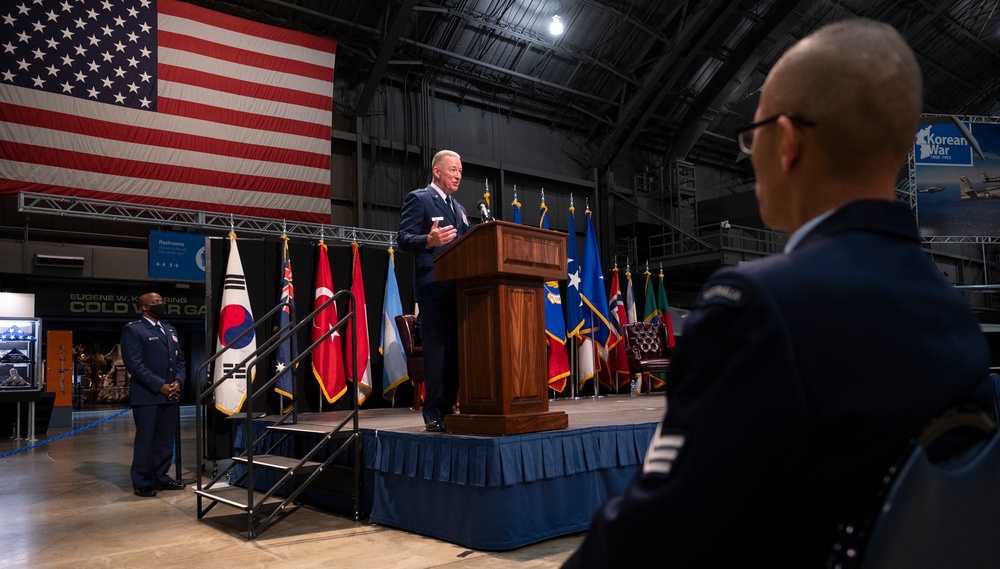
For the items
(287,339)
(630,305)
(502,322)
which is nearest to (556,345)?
(630,305)

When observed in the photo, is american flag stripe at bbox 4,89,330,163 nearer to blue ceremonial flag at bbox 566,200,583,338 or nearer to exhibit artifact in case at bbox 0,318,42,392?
exhibit artifact in case at bbox 0,318,42,392

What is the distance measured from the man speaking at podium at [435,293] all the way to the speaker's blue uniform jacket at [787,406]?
3.22 meters

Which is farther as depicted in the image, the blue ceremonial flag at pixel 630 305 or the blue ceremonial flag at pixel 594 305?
the blue ceremonial flag at pixel 630 305

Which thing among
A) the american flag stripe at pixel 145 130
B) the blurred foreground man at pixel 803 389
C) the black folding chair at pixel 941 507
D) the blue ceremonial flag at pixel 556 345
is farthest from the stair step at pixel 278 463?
the american flag stripe at pixel 145 130

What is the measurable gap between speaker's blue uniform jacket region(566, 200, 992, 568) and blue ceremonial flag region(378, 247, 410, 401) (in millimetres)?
6524

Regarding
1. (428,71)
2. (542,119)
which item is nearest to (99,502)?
(428,71)

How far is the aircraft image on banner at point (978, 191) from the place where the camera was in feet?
36.7

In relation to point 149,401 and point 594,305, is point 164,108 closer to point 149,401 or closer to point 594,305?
point 149,401

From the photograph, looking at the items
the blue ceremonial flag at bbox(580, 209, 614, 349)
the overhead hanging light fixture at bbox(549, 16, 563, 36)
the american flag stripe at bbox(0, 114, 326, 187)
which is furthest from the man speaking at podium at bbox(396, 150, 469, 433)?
the overhead hanging light fixture at bbox(549, 16, 563, 36)

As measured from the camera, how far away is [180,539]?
400 cm

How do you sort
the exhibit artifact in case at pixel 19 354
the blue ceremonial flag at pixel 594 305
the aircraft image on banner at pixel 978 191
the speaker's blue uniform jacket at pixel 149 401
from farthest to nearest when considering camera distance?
the aircraft image on banner at pixel 978 191, the exhibit artifact in case at pixel 19 354, the blue ceremonial flag at pixel 594 305, the speaker's blue uniform jacket at pixel 149 401

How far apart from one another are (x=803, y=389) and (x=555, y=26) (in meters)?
13.1

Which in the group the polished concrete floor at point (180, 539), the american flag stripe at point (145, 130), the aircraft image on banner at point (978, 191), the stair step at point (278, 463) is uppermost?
the american flag stripe at point (145, 130)

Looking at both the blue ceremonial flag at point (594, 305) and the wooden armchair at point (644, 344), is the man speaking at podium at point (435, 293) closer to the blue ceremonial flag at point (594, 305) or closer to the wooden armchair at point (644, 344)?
the wooden armchair at point (644, 344)
